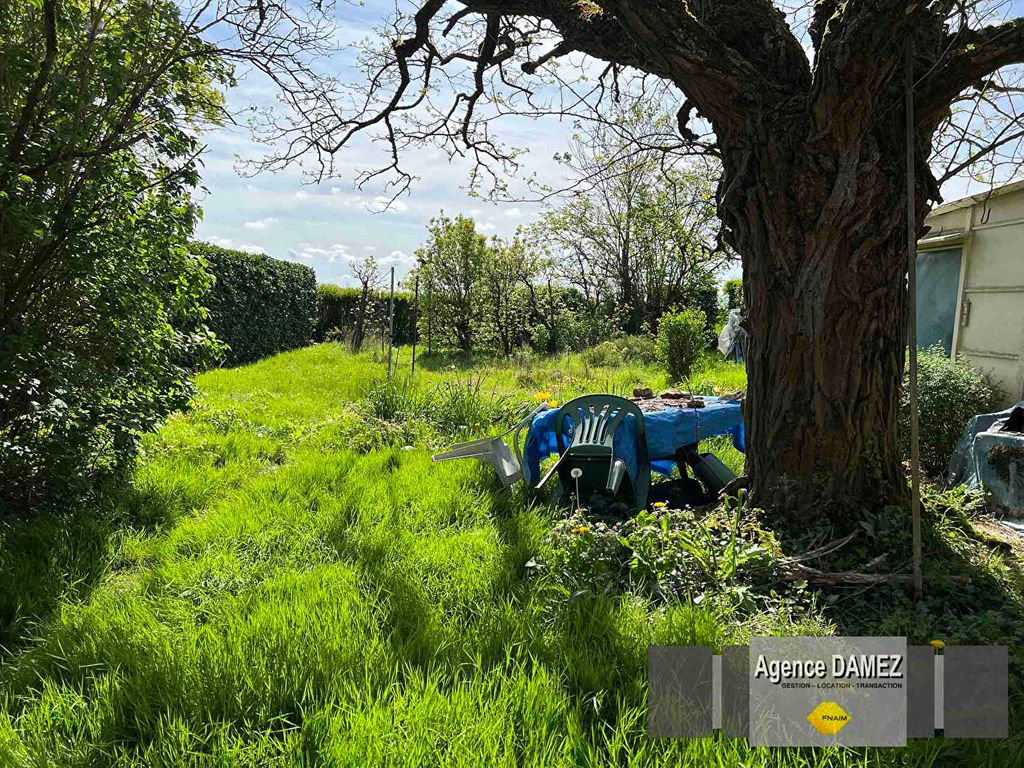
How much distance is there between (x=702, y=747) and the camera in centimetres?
156

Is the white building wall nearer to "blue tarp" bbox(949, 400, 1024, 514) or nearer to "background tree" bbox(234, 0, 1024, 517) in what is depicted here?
"blue tarp" bbox(949, 400, 1024, 514)

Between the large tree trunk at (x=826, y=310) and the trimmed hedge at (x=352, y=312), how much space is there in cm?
1488

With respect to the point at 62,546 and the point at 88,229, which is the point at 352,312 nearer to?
the point at 88,229

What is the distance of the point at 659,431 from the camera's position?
12.5 feet

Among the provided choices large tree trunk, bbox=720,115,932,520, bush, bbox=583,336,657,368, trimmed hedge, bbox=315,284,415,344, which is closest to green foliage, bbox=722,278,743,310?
bush, bbox=583,336,657,368

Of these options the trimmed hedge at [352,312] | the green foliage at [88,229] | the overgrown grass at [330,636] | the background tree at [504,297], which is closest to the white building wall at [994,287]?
the overgrown grass at [330,636]

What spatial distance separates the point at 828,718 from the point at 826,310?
1930mm

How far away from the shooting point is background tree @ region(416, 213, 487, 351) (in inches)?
617

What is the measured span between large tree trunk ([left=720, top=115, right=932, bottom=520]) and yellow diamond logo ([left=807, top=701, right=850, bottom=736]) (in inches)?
54.1

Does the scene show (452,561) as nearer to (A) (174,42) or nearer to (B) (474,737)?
(B) (474,737)

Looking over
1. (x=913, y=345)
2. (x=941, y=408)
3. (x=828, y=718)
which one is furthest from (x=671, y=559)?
(x=941, y=408)

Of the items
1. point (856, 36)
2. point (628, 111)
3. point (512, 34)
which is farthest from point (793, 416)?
point (512, 34)

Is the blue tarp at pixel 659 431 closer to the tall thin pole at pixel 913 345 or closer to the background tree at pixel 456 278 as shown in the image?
the tall thin pole at pixel 913 345

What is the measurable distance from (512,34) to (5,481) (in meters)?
4.97
